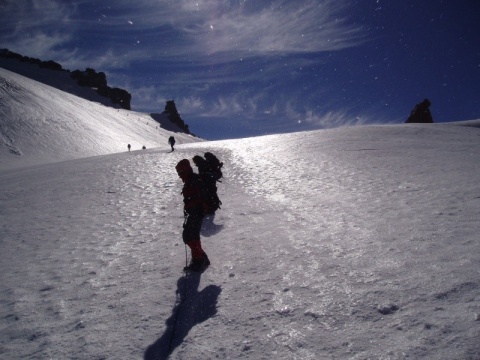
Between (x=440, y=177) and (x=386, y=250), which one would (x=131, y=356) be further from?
(x=440, y=177)

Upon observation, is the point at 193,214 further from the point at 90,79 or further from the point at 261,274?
the point at 90,79

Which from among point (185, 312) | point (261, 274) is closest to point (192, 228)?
point (261, 274)

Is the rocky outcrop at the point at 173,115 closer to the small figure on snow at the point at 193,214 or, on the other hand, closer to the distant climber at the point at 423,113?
the distant climber at the point at 423,113

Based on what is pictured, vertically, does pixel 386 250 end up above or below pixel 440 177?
below

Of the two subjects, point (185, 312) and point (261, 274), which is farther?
point (261, 274)

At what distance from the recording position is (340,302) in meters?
3.99

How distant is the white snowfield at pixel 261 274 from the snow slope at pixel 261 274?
0.02 meters

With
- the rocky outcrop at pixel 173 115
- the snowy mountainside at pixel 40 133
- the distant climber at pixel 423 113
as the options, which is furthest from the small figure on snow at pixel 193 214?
the rocky outcrop at pixel 173 115

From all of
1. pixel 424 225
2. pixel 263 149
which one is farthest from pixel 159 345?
pixel 263 149

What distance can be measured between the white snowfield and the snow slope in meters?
0.02

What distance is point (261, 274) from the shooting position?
5098 mm

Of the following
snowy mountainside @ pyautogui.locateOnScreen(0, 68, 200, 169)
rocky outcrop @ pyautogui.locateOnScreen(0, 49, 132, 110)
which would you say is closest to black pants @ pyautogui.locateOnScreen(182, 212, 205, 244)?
snowy mountainside @ pyautogui.locateOnScreen(0, 68, 200, 169)

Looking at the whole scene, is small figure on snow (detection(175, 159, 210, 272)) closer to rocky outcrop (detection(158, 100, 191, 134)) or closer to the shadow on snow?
the shadow on snow

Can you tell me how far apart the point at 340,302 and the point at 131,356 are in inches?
101
